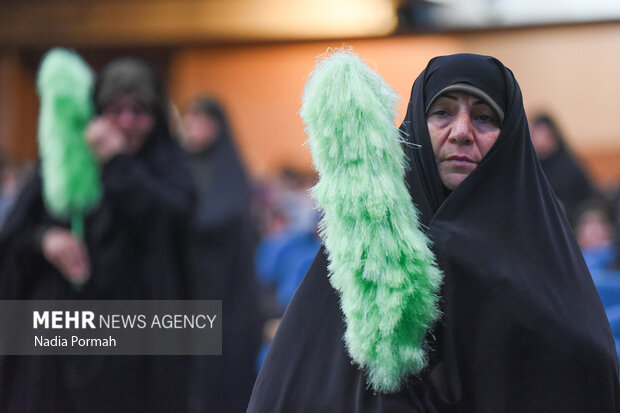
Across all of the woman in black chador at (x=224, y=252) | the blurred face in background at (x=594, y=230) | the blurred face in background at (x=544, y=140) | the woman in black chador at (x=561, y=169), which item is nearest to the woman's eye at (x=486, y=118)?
the woman in black chador at (x=224, y=252)

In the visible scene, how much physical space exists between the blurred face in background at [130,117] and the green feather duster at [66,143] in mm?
116

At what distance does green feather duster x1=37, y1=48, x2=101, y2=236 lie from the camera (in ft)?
10.3

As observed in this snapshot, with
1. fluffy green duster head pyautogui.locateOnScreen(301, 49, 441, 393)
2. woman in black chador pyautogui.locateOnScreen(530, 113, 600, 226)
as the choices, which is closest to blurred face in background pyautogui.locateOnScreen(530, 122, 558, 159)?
woman in black chador pyautogui.locateOnScreen(530, 113, 600, 226)

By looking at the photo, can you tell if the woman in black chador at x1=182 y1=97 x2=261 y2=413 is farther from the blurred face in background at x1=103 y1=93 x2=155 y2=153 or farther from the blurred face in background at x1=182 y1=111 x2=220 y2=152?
the blurred face in background at x1=103 y1=93 x2=155 y2=153

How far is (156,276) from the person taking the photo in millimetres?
3279

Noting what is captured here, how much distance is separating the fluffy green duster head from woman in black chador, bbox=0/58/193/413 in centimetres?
167

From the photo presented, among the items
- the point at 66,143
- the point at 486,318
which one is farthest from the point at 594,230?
the point at 486,318

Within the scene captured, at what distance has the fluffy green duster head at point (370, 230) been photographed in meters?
1.59

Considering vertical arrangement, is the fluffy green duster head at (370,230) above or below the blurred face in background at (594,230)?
below

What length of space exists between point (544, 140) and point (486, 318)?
5.42m

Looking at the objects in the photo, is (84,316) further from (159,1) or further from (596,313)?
(159,1)

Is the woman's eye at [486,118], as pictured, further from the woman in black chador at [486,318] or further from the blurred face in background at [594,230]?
the blurred face in background at [594,230]

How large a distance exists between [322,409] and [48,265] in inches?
75.1

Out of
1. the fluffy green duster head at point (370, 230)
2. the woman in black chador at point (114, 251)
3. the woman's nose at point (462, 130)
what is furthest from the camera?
the woman in black chador at point (114, 251)
